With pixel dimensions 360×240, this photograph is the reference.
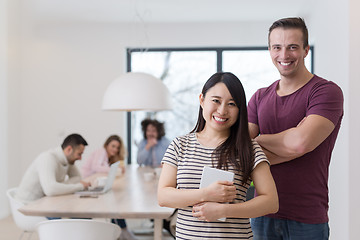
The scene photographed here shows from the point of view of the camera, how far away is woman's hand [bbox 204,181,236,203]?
58.6 inches

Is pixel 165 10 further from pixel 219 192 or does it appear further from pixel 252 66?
pixel 219 192

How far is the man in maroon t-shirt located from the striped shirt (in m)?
0.19

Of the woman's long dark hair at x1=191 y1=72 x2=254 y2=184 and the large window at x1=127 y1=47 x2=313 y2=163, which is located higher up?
the large window at x1=127 y1=47 x2=313 y2=163

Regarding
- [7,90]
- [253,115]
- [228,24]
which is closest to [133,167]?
[7,90]

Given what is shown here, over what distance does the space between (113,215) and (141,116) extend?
4.21 metres

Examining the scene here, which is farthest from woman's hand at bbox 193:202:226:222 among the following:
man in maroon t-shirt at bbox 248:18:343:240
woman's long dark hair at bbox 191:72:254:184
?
man in maroon t-shirt at bbox 248:18:343:240

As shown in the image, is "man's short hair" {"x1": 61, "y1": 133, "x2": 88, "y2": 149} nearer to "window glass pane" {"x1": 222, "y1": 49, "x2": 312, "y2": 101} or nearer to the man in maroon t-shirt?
the man in maroon t-shirt

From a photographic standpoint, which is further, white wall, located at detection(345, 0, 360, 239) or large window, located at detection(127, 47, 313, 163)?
large window, located at detection(127, 47, 313, 163)

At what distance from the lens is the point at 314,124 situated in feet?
5.49

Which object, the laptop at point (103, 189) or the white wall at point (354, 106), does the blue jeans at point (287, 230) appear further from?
the white wall at point (354, 106)

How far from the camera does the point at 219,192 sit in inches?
58.6

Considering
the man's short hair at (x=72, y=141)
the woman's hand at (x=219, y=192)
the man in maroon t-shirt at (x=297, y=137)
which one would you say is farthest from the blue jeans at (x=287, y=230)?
the man's short hair at (x=72, y=141)

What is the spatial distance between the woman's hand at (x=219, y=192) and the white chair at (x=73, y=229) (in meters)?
1.37

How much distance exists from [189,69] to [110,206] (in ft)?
13.7
